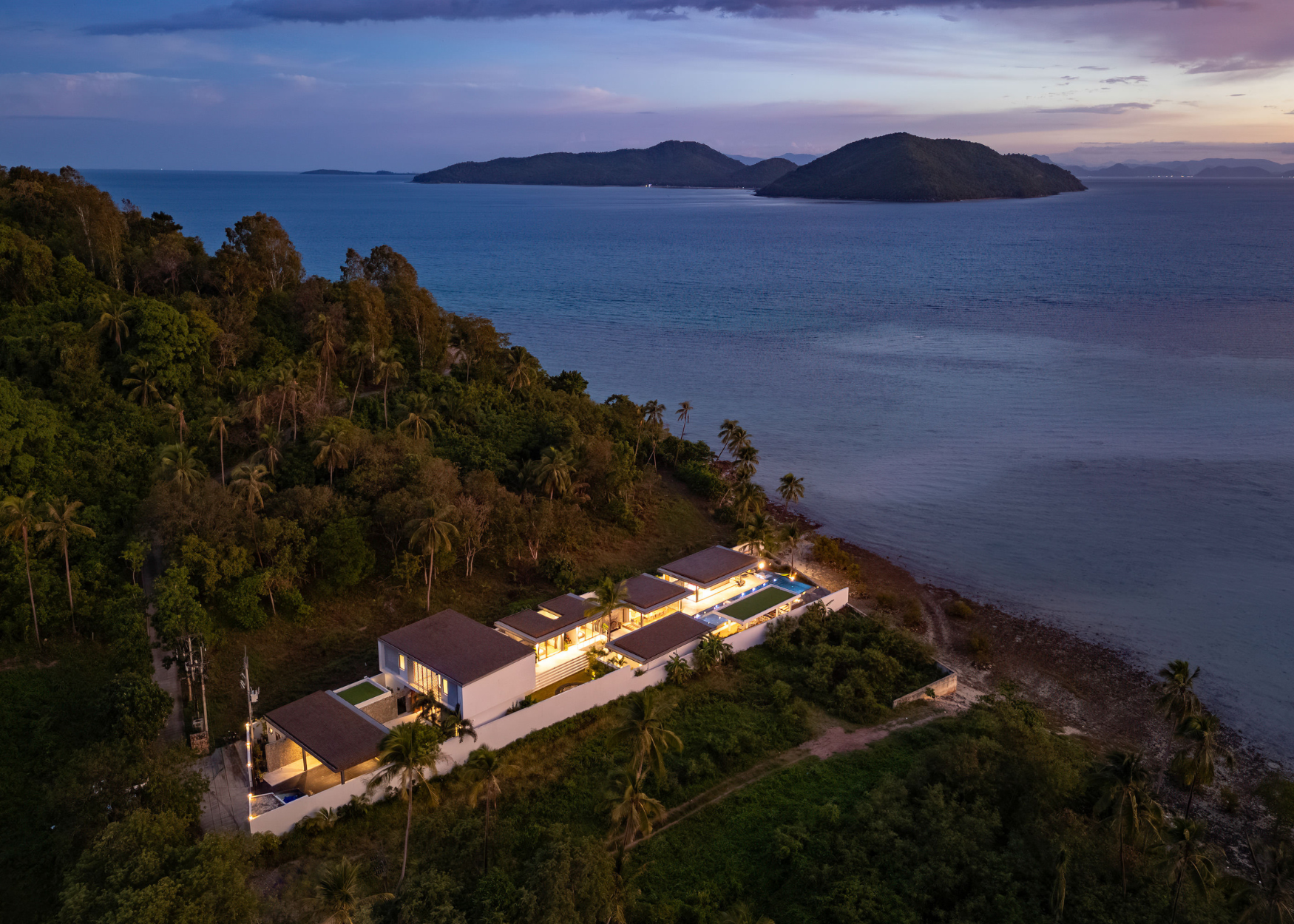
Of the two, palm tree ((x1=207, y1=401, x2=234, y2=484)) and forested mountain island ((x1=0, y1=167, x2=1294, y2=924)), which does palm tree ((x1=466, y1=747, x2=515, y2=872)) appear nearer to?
forested mountain island ((x1=0, y1=167, x2=1294, y2=924))

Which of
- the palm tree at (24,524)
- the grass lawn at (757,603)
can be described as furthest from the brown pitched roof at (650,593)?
the palm tree at (24,524)

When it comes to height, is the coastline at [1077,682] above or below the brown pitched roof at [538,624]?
below

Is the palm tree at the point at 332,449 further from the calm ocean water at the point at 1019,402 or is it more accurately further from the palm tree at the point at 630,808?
the calm ocean water at the point at 1019,402

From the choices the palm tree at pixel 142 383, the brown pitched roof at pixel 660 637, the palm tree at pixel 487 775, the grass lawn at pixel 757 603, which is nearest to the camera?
the palm tree at pixel 487 775

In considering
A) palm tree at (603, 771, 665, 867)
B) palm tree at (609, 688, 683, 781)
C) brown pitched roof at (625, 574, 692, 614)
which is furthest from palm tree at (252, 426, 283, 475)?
palm tree at (603, 771, 665, 867)

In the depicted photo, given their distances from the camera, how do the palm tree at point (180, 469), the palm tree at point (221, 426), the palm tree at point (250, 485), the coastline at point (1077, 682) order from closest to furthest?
1. the coastline at point (1077, 682)
2. the palm tree at point (180, 469)
3. the palm tree at point (250, 485)
4. the palm tree at point (221, 426)

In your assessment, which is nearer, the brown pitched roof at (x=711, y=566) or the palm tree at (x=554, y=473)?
→ the brown pitched roof at (x=711, y=566)
